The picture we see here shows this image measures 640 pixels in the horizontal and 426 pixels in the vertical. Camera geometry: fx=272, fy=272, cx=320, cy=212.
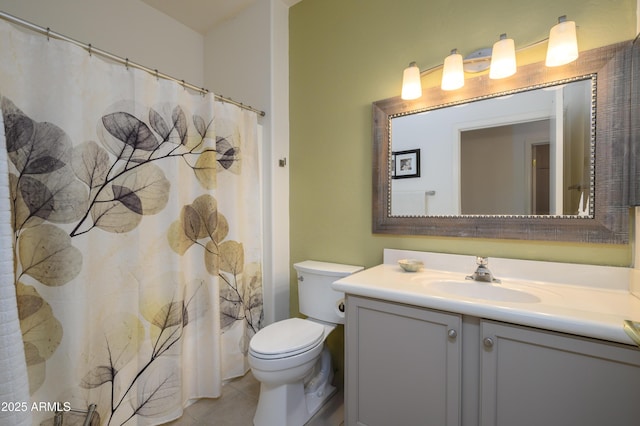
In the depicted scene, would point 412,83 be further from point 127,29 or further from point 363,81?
point 127,29

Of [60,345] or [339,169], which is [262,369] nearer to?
[60,345]

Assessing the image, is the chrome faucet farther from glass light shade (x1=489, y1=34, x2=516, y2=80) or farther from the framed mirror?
glass light shade (x1=489, y1=34, x2=516, y2=80)

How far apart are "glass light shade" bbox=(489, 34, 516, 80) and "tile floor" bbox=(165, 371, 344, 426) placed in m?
1.97

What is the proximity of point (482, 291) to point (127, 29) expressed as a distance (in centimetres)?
283

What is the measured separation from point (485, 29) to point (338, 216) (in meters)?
1.30

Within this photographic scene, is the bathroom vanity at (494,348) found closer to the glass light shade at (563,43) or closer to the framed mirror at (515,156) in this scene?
the framed mirror at (515,156)

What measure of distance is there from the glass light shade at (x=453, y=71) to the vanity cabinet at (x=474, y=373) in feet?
3.66

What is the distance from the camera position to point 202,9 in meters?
2.12

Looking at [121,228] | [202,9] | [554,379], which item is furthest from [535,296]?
[202,9]

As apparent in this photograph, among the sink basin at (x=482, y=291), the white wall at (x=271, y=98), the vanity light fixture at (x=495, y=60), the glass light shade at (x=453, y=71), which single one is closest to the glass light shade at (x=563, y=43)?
the vanity light fixture at (x=495, y=60)

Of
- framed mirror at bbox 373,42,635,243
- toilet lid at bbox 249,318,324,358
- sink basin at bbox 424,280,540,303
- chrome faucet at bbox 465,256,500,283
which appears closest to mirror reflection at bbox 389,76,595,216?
framed mirror at bbox 373,42,635,243

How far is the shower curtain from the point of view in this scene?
1.10 m

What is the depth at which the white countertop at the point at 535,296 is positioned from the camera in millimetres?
820

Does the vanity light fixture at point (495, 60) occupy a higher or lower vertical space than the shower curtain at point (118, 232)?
Answer: higher
